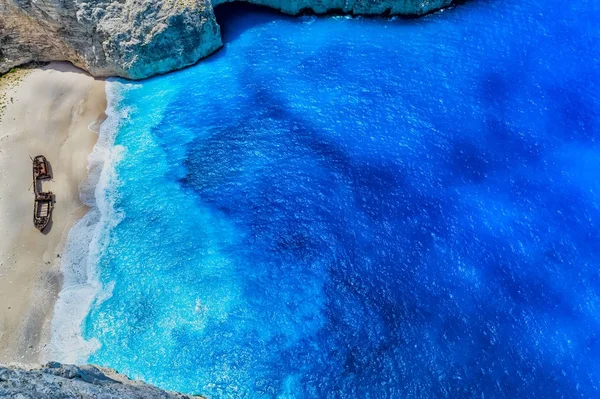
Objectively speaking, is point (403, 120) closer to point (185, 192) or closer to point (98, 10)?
point (185, 192)

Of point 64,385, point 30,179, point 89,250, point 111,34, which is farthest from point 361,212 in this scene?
point 111,34

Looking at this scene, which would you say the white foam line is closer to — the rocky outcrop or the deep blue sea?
the deep blue sea

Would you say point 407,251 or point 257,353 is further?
point 407,251

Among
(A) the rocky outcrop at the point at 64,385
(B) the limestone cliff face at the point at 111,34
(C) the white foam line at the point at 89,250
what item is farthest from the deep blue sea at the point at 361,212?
(A) the rocky outcrop at the point at 64,385

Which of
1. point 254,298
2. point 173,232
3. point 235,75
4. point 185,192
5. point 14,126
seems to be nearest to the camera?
point 254,298

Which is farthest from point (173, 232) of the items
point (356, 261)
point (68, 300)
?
point (356, 261)

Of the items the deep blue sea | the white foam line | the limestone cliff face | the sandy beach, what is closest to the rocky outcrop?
the deep blue sea

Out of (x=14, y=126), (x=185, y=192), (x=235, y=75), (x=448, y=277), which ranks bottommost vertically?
(x=448, y=277)
